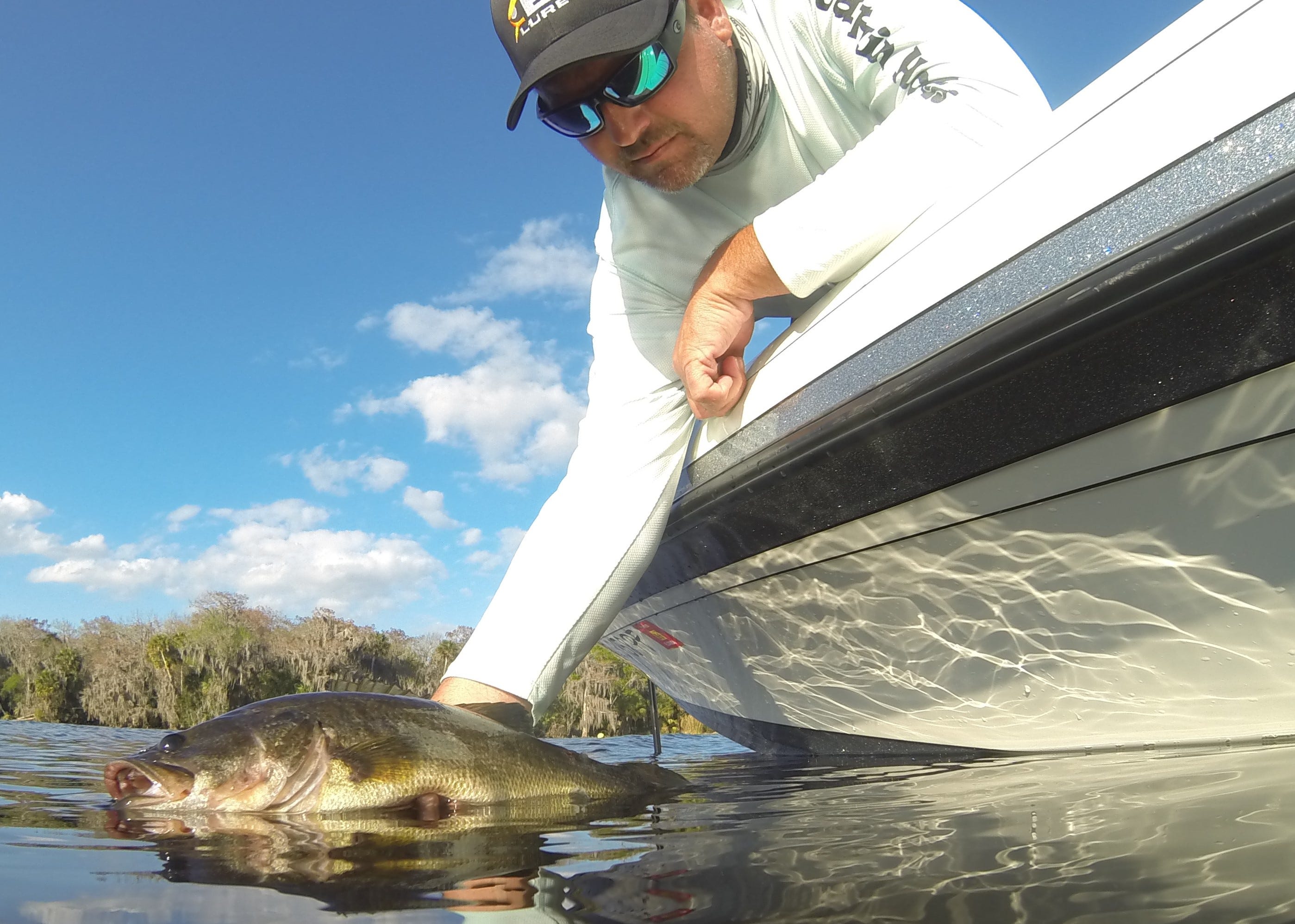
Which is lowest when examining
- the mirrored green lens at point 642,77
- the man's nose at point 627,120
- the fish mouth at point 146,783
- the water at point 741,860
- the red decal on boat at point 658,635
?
the water at point 741,860

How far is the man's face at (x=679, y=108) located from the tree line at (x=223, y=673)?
1145 cm

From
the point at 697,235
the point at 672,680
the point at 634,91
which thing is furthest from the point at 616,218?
the point at 672,680

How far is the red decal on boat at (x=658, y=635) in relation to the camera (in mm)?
4066

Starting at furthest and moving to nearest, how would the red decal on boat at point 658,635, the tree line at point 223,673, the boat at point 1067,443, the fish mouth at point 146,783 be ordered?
the tree line at point 223,673 < the red decal on boat at point 658,635 < the fish mouth at point 146,783 < the boat at point 1067,443

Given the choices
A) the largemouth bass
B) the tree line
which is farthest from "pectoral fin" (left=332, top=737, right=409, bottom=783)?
the tree line

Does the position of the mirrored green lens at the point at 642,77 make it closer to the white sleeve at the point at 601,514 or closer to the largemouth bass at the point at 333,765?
the white sleeve at the point at 601,514

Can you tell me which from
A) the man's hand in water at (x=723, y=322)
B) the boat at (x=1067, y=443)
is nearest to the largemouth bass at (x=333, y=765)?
the boat at (x=1067, y=443)

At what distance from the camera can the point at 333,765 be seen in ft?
5.96

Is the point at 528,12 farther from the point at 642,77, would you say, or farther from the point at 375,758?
the point at 375,758

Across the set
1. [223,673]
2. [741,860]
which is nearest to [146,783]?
[741,860]

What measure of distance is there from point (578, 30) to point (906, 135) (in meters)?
0.99

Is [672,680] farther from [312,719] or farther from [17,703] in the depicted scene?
[17,703]

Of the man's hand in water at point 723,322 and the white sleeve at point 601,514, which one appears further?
the white sleeve at point 601,514

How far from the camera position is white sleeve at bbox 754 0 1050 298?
2.28 meters
